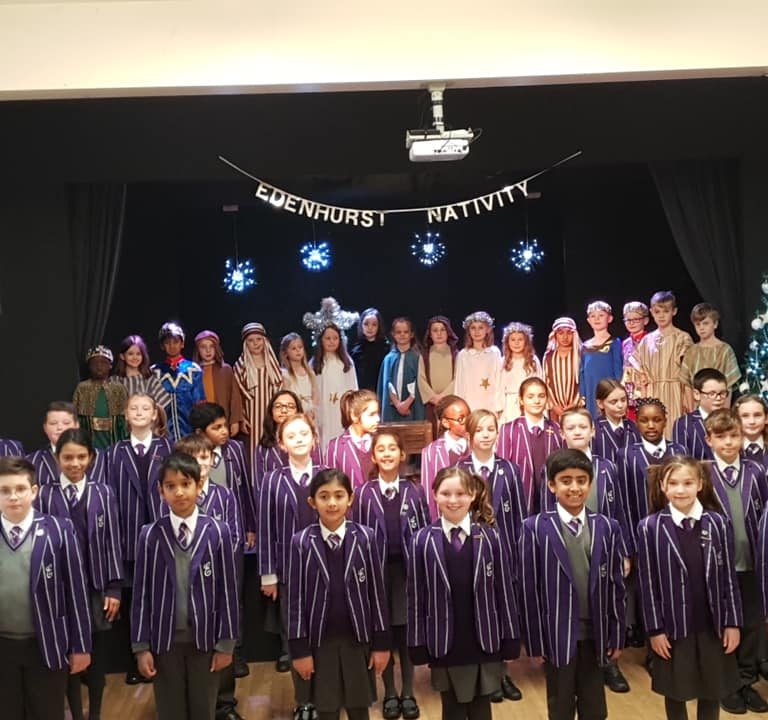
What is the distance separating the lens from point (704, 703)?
3.68 m

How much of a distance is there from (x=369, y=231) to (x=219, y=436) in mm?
4884

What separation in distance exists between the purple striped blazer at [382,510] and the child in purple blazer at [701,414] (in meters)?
1.48

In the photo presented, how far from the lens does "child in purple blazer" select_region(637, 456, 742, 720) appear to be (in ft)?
11.9

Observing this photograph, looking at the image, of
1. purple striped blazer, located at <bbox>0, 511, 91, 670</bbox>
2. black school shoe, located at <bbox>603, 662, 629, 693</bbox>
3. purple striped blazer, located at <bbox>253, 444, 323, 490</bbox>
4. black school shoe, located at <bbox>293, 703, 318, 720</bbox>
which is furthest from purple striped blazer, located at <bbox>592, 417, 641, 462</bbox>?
purple striped blazer, located at <bbox>0, 511, 91, 670</bbox>

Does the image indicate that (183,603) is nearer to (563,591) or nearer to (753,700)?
(563,591)

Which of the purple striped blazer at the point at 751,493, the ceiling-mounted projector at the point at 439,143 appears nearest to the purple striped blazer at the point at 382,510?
the purple striped blazer at the point at 751,493

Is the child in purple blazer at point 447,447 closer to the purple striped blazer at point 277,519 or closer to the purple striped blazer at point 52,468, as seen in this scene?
the purple striped blazer at point 277,519

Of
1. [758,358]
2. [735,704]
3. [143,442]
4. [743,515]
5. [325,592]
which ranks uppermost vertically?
[758,358]

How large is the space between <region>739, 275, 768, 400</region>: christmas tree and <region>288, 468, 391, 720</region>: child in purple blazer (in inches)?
131

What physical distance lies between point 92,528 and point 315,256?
5205 mm

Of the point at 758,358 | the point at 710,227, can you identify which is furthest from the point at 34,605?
the point at 710,227

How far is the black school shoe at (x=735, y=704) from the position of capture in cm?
422

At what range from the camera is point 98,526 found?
13.8 feet

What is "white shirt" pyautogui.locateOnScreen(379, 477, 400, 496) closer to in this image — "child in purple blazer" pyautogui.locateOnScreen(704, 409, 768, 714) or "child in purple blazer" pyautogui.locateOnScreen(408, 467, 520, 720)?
"child in purple blazer" pyautogui.locateOnScreen(408, 467, 520, 720)
